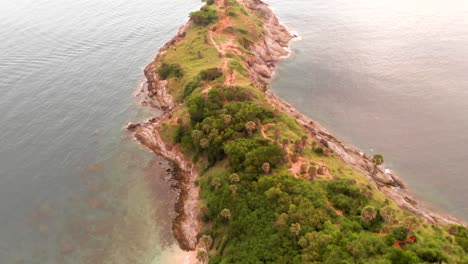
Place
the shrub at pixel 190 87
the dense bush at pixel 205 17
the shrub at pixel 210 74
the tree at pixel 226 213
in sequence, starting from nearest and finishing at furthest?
the tree at pixel 226 213 → the shrub at pixel 190 87 → the shrub at pixel 210 74 → the dense bush at pixel 205 17

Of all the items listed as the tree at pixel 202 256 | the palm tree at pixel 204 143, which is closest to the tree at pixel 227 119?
the palm tree at pixel 204 143

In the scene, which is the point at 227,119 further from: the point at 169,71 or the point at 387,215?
the point at 169,71

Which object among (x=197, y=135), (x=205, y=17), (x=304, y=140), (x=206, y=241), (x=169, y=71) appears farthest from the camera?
(x=205, y=17)

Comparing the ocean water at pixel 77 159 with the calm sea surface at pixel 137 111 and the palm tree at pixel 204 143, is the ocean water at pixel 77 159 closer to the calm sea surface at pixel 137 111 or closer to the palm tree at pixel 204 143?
the calm sea surface at pixel 137 111

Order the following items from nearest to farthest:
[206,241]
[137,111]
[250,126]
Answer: [206,241], [250,126], [137,111]

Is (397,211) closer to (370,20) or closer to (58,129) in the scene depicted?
(58,129)

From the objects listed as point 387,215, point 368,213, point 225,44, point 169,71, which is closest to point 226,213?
point 368,213
